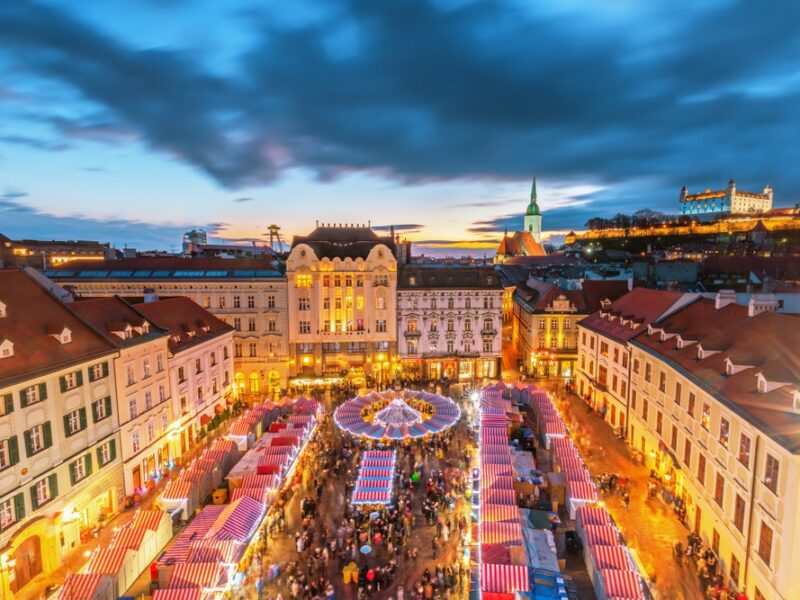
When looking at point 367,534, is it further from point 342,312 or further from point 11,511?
point 342,312

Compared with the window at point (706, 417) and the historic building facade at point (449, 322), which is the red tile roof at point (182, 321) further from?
the window at point (706, 417)

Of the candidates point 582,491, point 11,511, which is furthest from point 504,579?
point 11,511

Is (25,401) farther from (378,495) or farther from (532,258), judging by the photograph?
(532,258)

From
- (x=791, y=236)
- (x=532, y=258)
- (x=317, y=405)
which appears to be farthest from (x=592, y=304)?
(x=791, y=236)

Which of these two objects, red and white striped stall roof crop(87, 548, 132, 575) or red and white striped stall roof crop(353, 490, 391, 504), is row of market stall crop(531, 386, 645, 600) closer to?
red and white striped stall roof crop(353, 490, 391, 504)

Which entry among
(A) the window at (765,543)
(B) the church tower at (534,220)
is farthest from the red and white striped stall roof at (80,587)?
(B) the church tower at (534,220)

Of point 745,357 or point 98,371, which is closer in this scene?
point 745,357
